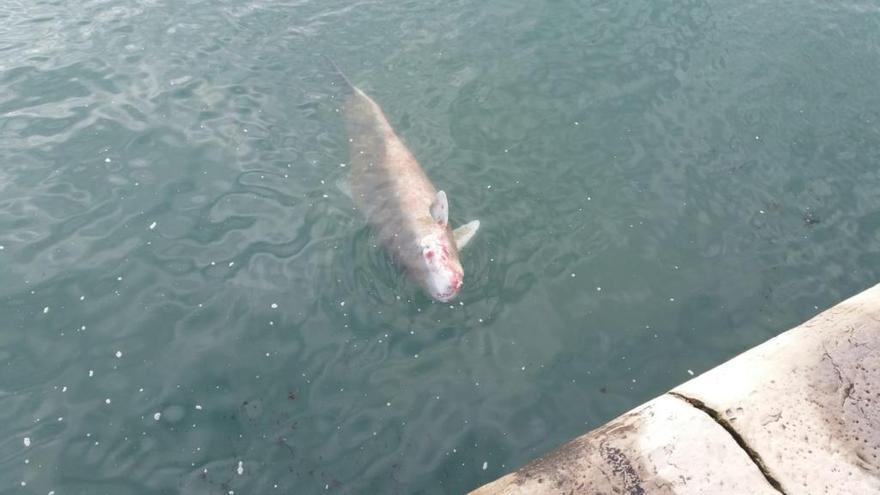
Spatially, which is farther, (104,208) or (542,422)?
(104,208)


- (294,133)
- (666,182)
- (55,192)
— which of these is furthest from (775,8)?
(55,192)

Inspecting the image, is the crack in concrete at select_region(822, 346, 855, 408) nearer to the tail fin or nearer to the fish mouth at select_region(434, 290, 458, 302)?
the fish mouth at select_region(434, 290, 458, 302)

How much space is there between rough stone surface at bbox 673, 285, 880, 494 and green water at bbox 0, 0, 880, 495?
202 centimetres

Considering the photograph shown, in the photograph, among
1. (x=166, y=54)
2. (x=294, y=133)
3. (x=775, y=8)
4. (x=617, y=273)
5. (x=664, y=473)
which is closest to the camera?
(x=664, y=473)

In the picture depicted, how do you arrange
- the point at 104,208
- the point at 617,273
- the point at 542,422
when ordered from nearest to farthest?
the point at 542,422 → the point at 617,273 → the point at 104,208

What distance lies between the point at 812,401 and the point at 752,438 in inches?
26.1

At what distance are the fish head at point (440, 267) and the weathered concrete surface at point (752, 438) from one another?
10.5 feet

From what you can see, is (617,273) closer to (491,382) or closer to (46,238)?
(491,382)

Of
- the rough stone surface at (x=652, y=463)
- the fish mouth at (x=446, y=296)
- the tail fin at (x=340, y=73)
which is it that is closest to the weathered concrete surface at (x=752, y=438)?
the rough stone surface at (x=652, y=463)

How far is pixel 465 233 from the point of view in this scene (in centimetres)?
834

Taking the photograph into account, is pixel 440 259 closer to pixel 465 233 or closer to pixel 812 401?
pixel 465 233

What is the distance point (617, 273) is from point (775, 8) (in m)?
9.40

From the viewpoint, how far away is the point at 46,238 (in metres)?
8.46

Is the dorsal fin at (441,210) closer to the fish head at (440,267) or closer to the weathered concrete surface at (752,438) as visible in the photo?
the fish head at (440,267)
